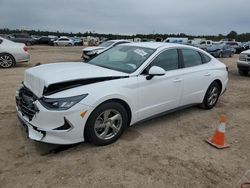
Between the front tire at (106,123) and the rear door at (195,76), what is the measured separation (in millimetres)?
1675

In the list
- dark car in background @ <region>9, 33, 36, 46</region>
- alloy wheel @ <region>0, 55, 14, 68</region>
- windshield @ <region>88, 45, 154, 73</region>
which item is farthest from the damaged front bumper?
dark car in background @ <region>9, 33, 36, 46</region>

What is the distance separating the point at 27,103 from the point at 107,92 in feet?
3.97

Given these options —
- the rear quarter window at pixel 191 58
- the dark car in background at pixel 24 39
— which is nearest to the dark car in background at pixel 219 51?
the rear quarter window at pixel 191 58

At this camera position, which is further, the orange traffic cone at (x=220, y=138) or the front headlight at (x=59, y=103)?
the orange traffic cone at (x=220, y=138)

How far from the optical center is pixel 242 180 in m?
3.30

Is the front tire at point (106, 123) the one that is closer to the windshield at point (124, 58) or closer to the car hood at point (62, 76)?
the car hood at point (62, 76)

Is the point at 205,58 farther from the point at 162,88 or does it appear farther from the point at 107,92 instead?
the point at 107,92

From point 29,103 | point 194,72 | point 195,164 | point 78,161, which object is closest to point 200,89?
point 194,72

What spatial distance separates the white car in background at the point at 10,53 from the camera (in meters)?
11.3

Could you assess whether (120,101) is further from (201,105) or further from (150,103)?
(201,105)

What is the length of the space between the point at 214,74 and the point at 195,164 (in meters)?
2.91

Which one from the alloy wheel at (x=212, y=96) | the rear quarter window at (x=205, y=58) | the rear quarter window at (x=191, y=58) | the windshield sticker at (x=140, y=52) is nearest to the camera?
the windshield sticker at (x=140, y=52)

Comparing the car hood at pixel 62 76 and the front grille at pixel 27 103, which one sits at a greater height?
the car hood at pixel 62 76

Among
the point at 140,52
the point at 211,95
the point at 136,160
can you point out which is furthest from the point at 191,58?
the point at 136,160
